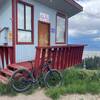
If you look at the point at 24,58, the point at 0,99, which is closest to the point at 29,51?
the point at 24,58

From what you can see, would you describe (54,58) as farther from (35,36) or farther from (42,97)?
(35,36)

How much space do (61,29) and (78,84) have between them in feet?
28.3

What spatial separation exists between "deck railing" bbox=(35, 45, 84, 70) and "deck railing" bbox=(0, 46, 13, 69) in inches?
61.2

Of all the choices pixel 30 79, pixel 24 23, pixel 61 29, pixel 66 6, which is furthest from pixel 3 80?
pixel 61 29

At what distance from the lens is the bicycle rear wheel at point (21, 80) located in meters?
10.4

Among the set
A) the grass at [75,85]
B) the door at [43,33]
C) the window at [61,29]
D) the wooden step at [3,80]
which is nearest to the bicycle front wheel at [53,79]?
the grass at [75,85]

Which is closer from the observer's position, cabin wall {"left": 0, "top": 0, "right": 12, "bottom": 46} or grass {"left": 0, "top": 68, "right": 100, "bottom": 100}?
grass {"left": 0, "top": 68, "right": 100, "bottom": 100}

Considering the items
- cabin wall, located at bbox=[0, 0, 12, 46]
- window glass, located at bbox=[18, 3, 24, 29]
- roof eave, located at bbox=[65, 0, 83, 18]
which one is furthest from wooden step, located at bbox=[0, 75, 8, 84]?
roof eave, located at bbox=[65, 0, 83, 18]

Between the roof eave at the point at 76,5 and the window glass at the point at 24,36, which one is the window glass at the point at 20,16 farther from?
the roof eave at the point at 76,5

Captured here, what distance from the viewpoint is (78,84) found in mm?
11602

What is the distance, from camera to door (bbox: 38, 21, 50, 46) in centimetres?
1614

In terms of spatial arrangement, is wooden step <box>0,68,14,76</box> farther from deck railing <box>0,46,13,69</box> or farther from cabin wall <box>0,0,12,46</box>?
cabin wall <box>0,0,12,46</box>

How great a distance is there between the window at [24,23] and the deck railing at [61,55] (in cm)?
174

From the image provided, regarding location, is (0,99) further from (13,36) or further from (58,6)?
(58,6)
